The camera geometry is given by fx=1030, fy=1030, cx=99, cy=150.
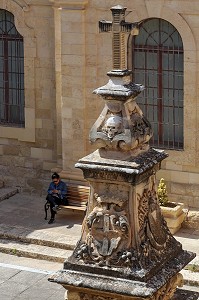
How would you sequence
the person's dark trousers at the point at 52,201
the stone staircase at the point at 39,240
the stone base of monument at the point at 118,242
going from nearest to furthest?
the stone base of monument at the point at 118,242, the stone staircase at the point at 39,240, the person's dark trousers at the point at 52,201

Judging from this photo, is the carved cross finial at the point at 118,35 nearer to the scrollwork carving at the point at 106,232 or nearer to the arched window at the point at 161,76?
the scrollwork carving at the point at 106,232

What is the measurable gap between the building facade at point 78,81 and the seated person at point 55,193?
65cm

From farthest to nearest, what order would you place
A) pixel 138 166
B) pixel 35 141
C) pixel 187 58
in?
pixel 35 141, pixel 187 58, pixel 138 166

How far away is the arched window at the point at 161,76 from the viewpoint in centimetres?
2394

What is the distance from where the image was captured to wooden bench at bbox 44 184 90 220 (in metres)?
24.7

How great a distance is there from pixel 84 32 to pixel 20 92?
318 centimetres

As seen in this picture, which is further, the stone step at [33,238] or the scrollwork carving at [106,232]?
the stone step at [33,238]

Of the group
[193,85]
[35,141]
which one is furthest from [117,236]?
[35,141]

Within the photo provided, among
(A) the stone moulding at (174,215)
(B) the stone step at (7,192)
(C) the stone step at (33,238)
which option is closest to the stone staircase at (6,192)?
(B) the stone step at (7,192)

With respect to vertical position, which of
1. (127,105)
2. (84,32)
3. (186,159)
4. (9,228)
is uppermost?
(84,32)

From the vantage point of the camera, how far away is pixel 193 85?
23.5 metres

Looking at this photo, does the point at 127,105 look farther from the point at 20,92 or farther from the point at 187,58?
the point at 20,92

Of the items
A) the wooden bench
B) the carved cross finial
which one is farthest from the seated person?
the carved cross finial

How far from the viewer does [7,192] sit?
27.0 metres
